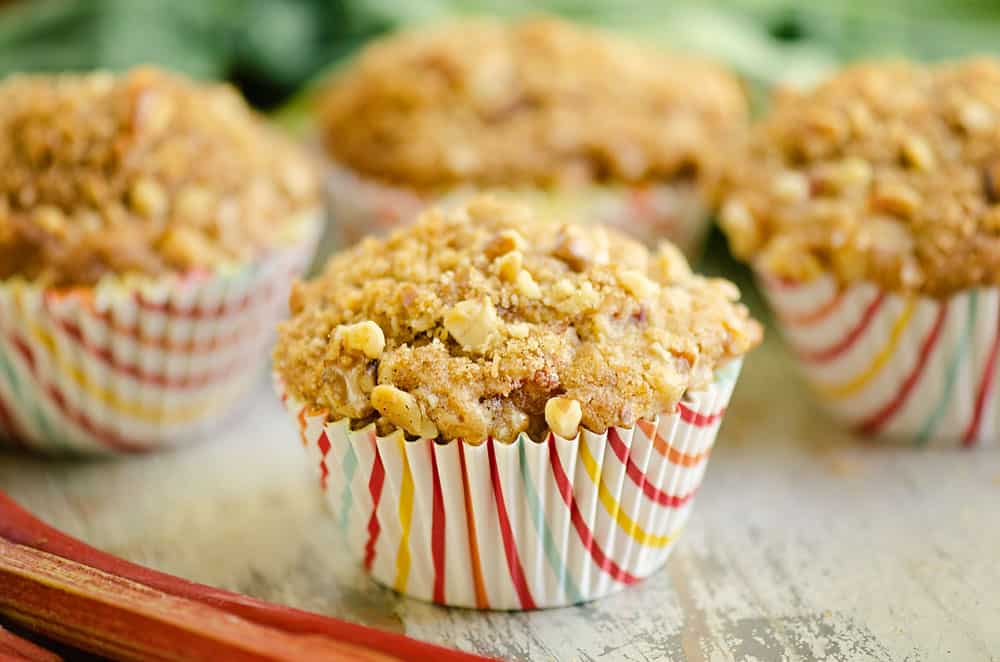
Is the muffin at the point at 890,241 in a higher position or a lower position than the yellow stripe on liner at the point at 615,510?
higher

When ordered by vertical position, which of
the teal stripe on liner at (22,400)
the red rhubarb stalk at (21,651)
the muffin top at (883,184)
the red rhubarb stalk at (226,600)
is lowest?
the teal stripe on liner at (22,400)

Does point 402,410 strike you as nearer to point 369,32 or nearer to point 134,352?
point 134,352

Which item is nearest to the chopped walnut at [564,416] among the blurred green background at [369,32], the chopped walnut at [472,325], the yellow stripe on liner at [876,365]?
the chopped walnut at [472,325]

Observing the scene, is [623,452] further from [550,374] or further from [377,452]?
[377,452]

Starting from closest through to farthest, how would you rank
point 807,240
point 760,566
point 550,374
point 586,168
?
point 550,374 < point 760,566 < point 807,240 < point 586,168

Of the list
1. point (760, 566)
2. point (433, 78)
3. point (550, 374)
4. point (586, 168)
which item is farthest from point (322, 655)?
point (433, 78)

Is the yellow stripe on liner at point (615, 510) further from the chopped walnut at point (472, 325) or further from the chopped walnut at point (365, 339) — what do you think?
the chopped walnut at point (365, 339)

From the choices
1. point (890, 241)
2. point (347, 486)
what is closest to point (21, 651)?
point (347, 486)
